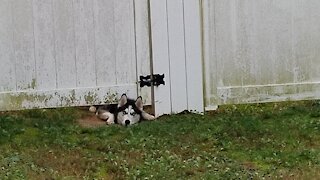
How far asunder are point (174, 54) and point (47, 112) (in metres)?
1.20

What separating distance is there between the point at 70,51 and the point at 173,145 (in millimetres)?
1495

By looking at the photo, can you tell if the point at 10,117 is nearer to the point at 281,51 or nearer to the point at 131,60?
the point at 131,60

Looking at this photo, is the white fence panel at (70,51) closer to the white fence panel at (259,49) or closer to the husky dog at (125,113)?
the husky dog at (125,113)

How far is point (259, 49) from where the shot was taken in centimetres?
711

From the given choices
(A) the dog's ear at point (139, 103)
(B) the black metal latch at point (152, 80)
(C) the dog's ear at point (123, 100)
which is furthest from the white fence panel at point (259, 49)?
(C) the dog's ear at point (123, 100)

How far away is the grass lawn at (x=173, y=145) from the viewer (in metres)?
5.07

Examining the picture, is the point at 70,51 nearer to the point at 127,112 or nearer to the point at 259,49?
the point at 127,112

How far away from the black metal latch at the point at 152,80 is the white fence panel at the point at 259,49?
0.41 metres

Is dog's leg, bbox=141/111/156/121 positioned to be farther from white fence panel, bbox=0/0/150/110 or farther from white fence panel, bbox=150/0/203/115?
white fence panel, bbox=0/0/150/110

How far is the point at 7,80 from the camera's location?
6.89 metres

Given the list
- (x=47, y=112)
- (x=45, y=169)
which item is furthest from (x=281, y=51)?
(x=45, y=169)

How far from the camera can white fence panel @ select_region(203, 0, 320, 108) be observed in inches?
277

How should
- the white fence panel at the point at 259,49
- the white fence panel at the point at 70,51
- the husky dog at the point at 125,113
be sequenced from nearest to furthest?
1. the white fence panel at the point at 70,51
2. the husky dog at the point at 125,113
3. the white fence panel at the point at 259,49

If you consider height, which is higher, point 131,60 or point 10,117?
point 131,60
